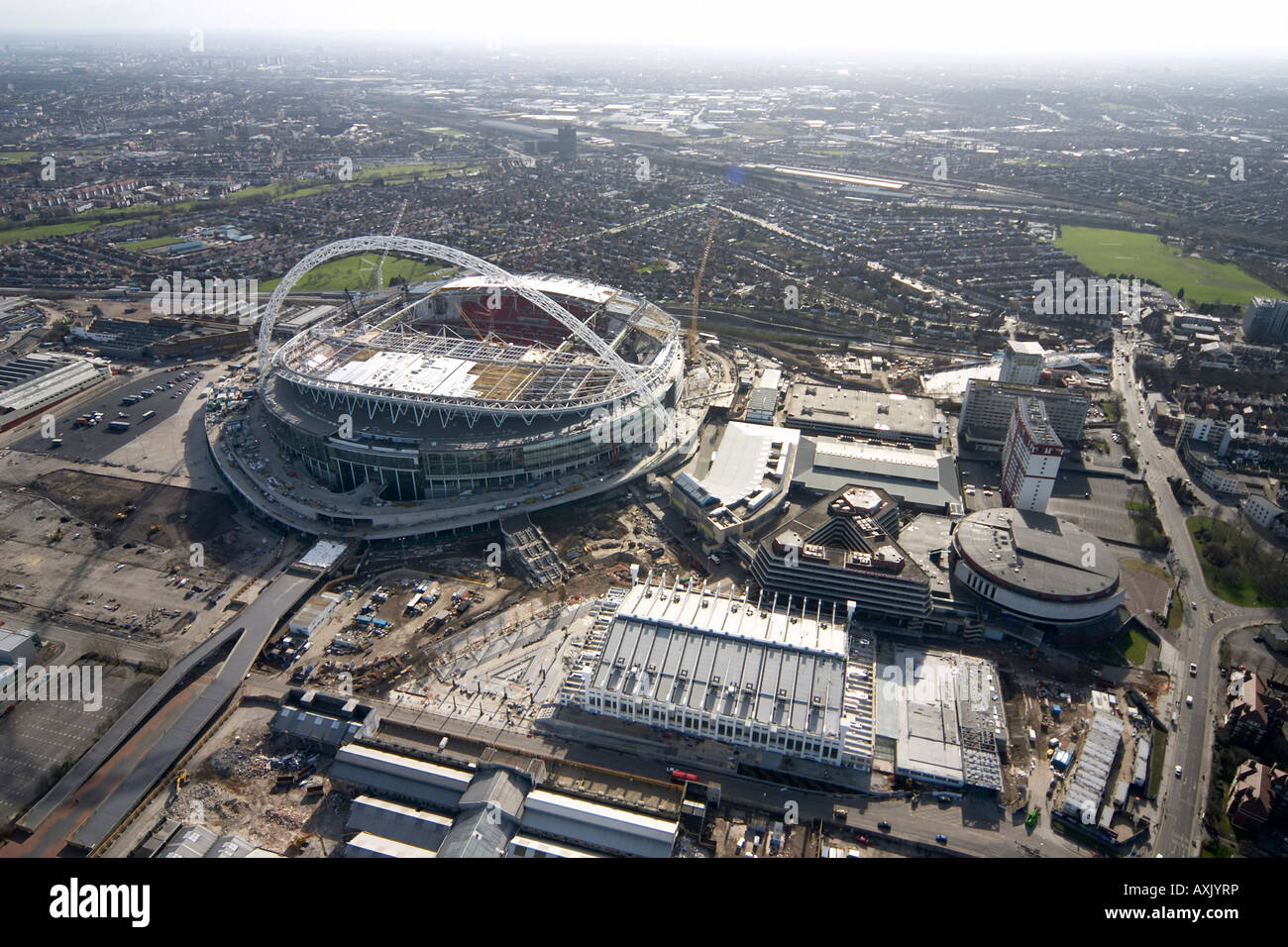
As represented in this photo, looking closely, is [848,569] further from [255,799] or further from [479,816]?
[255,799]

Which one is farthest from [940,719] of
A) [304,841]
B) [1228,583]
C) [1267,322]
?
[1267,322]

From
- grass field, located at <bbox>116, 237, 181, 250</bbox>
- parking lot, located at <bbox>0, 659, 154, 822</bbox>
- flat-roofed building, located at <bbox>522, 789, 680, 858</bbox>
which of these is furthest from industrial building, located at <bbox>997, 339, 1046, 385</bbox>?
grass field, located at <bbox>116, 237, 181, 250</bbox>

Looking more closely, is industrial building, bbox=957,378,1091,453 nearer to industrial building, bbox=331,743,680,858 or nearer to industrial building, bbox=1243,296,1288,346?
industrial building, bbox=1243,296,1288,346

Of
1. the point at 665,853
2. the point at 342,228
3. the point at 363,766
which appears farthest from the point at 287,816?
the point at 342,228

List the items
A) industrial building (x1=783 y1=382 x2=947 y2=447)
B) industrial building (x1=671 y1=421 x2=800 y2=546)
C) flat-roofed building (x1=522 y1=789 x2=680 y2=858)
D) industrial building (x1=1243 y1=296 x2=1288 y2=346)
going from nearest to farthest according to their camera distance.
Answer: flat-roofed building (x1=522 y1=789 x2=680 y2=858) → industrial building (x1=671 y1=421 x2=800 y2=546) → industrial building (x1=783 y1=382 x2=947 y2=447) → industrial building (x1=1243 y1=296 x2=1288 y2=346)

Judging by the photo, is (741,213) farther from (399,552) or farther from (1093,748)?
(1093,748)

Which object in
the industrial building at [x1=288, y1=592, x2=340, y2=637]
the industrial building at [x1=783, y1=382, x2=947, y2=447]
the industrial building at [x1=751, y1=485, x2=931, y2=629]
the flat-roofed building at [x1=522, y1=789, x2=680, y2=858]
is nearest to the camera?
the flat-roofed building at [x1=522, y1=789, x2=680, y2=858]

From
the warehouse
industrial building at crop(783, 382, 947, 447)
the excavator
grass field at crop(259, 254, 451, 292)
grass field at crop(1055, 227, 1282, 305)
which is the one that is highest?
grass field at crop(1055, 227, 1282, 305)
